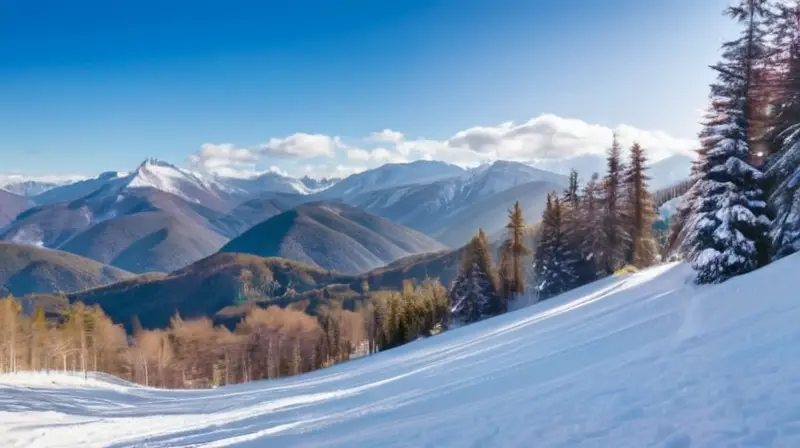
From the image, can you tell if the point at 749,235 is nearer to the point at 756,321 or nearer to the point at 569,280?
the point at 756,321

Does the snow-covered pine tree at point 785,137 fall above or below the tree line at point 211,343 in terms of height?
above

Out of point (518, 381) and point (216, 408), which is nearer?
point (518, 381)

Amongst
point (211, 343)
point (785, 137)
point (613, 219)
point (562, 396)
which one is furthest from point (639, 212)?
point (211, 343)

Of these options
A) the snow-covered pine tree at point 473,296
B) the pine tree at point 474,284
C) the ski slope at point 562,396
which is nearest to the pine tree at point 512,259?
the pine tree at point 474,284

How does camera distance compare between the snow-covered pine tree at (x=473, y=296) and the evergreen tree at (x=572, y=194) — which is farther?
the evergreen tree at (x=572, y=194)

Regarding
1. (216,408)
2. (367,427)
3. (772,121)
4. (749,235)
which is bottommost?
(216,408)

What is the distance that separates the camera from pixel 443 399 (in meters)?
14.7

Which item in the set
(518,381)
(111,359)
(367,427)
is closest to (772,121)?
(518,381)

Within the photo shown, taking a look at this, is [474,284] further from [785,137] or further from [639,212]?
[785,137]

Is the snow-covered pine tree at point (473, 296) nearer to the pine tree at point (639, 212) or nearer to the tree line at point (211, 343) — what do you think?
the tree line at point (211, 343)

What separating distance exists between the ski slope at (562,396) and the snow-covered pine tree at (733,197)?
192cm

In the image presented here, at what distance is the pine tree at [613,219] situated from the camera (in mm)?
41969

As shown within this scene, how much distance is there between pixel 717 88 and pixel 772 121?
152 inches

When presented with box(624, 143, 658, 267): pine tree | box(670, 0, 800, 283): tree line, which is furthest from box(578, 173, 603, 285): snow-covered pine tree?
box(670, 0, 800, 283): tree line
